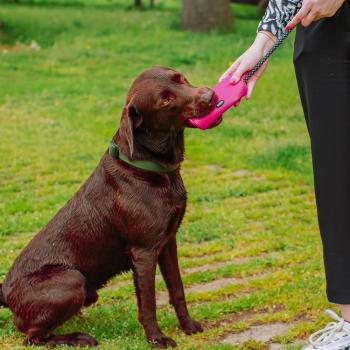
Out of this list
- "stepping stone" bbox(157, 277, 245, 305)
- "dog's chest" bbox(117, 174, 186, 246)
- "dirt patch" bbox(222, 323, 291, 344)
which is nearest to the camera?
"dog's chest" bbox(117, 174, 186, 246)

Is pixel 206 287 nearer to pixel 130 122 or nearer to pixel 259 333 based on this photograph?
pixel 259 333

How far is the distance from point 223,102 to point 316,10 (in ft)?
2.46

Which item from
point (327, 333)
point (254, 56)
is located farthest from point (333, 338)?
point (254, 56)

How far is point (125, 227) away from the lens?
4297 millimetres

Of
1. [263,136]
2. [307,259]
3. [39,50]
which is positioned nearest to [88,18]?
[39,50]

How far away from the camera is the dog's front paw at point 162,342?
4301 mm

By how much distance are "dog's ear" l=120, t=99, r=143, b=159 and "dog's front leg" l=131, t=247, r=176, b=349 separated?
0.50m

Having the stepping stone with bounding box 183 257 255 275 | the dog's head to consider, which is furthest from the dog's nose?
the stepping stone with bounding box 183 257 255 275

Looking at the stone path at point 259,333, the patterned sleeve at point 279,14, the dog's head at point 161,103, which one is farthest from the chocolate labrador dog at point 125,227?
the patterned sleeve at point 279,14

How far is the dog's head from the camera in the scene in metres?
4.05

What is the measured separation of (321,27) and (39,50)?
12389 millimetres

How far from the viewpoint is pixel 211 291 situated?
5195 millimetres

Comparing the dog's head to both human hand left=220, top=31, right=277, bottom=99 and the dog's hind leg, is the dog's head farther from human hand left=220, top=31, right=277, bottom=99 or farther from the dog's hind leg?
the dog's hind leg

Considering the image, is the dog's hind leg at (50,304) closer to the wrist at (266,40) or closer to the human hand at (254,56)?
the human hand at (254,56)
